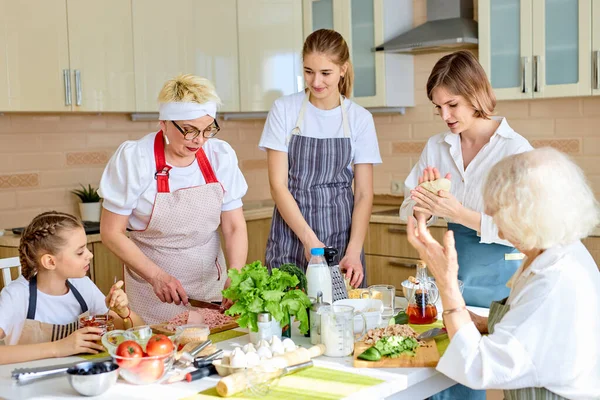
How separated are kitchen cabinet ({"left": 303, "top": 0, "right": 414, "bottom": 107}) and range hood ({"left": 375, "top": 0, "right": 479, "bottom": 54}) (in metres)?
0.09

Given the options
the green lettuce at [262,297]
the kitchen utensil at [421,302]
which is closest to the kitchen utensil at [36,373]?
the green lettuce at [262,297]

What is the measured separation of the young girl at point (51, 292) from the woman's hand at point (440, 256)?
36.3 inches

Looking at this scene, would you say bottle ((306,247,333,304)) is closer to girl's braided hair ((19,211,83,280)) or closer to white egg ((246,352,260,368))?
white egg ((246,352,260,368))

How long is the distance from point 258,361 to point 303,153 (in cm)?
136

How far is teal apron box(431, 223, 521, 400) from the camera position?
102 inches

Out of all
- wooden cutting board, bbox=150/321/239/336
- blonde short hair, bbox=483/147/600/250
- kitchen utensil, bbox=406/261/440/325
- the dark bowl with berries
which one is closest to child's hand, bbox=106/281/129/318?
wooden cutting board, bbox=150/321/239/336

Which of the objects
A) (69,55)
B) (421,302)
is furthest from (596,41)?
(69,55)

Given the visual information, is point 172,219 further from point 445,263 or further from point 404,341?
point 445,263

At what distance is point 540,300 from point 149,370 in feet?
3.00

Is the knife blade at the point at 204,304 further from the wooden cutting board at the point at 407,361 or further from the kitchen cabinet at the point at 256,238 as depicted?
the kitchen cabinet at the point at 256,238

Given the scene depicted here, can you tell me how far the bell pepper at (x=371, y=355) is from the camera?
1.97 metres

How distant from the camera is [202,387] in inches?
72.5

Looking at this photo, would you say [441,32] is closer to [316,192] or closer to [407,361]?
[316,192]

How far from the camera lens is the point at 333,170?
3.15m
